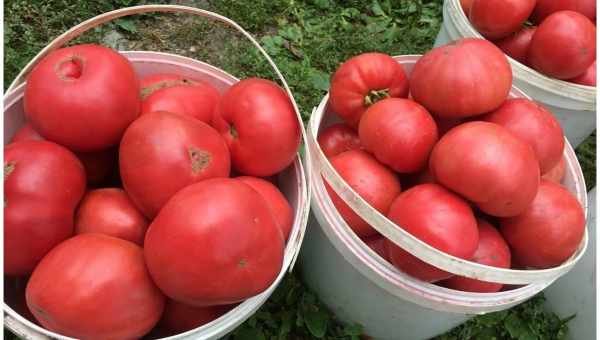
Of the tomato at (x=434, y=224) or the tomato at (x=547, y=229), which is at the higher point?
the tomato at (x=434, y=224)

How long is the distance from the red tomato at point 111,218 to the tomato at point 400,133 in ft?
2.12

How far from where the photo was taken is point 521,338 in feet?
6.50

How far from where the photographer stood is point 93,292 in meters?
1.12

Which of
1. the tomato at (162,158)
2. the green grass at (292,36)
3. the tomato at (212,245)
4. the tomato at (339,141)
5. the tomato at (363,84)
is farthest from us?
the green grass at (292,36)

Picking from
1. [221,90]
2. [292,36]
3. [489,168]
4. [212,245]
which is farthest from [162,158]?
[292,36]

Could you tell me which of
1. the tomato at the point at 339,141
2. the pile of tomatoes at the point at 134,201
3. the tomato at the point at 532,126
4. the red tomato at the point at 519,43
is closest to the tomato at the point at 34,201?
the pile of tomatoes at the point at 134,201

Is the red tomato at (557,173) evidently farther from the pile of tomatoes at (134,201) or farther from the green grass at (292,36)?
the pile of tomatoes at (134,201)

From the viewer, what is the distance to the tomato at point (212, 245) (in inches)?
42.7

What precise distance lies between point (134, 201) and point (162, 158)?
0.51 ft

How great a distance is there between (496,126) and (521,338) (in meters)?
0.96

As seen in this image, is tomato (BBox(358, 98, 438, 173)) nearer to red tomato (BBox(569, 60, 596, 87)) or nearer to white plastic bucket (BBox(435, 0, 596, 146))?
white plastic bucket (BBox(435, 0, 596, 146))

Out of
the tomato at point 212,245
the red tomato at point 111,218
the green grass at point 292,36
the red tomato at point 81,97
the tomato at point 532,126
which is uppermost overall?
the red tomato at point 81,97

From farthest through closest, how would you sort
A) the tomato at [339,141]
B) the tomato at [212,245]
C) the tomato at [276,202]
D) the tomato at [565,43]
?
the tomato at [565,43], the tomato at [339,141], the tomato at [276,202], the tomato at [212,245]

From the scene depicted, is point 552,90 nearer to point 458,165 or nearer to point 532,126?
point 532,126
